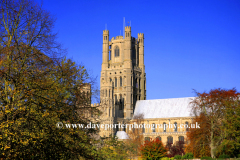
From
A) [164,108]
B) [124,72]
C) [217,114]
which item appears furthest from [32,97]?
[124,72]

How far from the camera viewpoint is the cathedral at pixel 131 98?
88312mm

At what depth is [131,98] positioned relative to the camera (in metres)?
98.8

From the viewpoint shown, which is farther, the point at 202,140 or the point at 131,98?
the point at 131,98

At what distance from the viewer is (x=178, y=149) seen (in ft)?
234

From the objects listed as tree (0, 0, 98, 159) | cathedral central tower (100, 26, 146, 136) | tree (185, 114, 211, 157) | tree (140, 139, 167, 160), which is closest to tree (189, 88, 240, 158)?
tree (185, 114, 211, 157)

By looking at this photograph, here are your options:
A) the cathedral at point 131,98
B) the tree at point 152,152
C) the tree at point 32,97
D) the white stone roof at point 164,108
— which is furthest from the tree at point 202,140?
the white stone roof at point 164,108

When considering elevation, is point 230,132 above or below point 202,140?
above

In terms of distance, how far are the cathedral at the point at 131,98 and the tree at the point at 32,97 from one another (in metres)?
66.3

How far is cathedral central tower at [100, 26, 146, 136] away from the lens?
97.6 meters

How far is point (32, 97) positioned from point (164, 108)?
81018mm

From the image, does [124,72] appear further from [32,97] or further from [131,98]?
[32,97]

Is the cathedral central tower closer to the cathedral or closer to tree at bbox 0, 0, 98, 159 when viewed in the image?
the cathedral

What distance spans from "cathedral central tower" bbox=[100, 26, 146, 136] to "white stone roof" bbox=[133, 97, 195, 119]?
3.50m

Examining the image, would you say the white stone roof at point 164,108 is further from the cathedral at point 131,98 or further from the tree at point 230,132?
the tree at point 230,132
